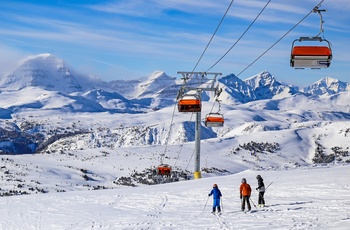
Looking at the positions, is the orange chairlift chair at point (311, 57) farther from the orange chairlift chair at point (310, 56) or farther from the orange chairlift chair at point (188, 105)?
the orange chairlift chair at point (188, 105)

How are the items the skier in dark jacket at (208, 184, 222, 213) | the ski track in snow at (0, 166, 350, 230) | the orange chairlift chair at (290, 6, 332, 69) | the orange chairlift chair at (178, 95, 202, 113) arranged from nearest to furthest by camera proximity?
the orange chairlift chair at (290, 6, 332, 69) → the ski track in snow at (0, 166, 350, 230) → the skier in dark jacket at (208, 184, 222, 213) → the orange chairlift chair at (178, 95, 202, 113)

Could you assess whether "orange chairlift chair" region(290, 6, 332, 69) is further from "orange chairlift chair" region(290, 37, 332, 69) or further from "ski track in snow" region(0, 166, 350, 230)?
"ski track in snow" region(0, 166, 350, 230)

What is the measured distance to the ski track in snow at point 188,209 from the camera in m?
21.1

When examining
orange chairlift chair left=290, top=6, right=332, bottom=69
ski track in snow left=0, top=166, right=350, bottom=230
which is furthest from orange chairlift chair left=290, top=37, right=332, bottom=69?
ski track in snow left=0, top=166, right=350, bottom=230

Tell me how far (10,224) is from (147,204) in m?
8.69

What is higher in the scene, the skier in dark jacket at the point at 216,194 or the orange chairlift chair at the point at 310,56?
the orange chairlift chair at the point at 310,56

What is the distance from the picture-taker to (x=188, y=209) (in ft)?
88.3

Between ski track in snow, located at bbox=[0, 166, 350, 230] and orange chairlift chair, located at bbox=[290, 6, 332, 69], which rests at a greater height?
orange chairlift chair, located at bbox=[290, 6, 332, 69]

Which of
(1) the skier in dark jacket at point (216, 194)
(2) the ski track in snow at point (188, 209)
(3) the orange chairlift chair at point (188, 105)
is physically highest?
(3) the orange chairlift chair at point (188, 105)

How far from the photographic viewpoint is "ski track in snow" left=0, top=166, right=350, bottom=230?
2112cm

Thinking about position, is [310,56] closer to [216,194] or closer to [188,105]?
[216,194]

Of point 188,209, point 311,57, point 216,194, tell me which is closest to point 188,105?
point 188,209

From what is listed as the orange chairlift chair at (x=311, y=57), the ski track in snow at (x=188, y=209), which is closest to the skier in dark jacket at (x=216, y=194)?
A: the ski track in snow at (x=188, y=209)

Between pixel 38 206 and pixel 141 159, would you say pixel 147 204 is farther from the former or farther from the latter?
pixel 141 159
